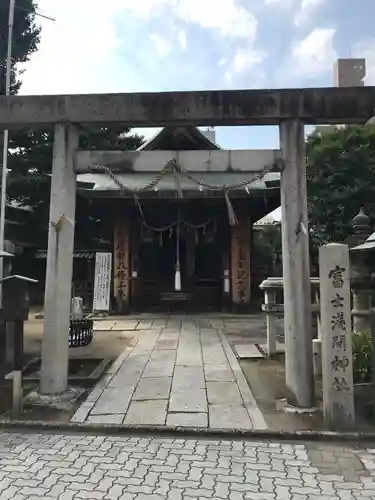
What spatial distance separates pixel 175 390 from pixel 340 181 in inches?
543

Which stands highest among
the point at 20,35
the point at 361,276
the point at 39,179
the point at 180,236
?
the point at 20,35

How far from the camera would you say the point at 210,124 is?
5945 mm

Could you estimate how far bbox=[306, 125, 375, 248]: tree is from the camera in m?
16.5

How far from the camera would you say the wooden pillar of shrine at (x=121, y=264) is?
51.3 ft

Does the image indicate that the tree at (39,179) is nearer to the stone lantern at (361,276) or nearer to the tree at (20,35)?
the tree at (20,35)

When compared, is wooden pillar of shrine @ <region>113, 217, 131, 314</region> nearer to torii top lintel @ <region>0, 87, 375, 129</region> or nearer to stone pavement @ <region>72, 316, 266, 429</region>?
stone pavement @ <region>72, 316, 266, 429</region>

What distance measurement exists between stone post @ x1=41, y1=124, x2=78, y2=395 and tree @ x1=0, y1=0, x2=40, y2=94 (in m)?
15.2

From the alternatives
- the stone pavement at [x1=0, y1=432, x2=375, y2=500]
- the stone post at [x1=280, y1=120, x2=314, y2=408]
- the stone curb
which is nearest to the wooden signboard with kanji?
the stone post at [x1=280, y1=120, x2=314, y2=408]

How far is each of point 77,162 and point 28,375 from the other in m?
3.76

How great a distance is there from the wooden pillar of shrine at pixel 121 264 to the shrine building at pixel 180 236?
0.04 meters

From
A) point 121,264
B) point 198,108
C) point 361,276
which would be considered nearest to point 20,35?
point 121,264

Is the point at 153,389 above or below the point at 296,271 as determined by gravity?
below

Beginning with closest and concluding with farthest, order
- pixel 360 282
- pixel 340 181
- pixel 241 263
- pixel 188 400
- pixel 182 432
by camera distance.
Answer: pixel 182 432 < pixel 188 400 < pixel 360 282 < pixel 241 263 < pixel 340 181

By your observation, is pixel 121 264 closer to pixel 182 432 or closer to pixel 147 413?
pixel 147 413
